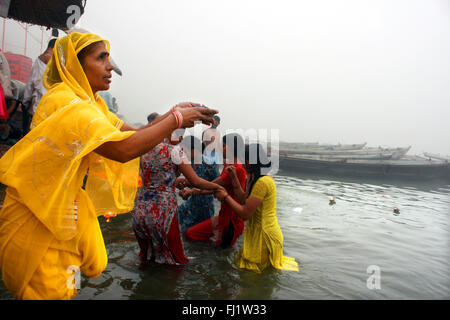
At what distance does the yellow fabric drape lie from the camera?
11.0 feet

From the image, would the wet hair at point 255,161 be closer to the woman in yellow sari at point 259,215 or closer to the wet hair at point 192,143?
the woman in yellow sari at point 259,215

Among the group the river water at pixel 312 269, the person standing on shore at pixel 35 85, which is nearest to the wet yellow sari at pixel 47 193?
the river water at pixel 312 269

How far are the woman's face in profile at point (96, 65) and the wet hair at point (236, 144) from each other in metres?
2.48

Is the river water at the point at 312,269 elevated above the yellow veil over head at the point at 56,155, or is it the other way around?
the yellow veil over head at the point at 56,155

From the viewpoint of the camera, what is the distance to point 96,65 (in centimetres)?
163

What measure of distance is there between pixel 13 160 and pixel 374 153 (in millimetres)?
25445

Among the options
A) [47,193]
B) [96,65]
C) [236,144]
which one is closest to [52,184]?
[47,193]

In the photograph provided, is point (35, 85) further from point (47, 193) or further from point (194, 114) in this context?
point (194, 114)

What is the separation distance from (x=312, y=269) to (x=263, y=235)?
1182mm

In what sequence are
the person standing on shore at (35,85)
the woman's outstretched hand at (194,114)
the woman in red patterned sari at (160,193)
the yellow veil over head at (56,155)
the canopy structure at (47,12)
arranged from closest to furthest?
1. the yellow veil over head at (56,155)
2. the woman's outstretched hand at (194,114)
3. the woman in red patterned sari at (160,193)
4. the person standing on shore at (35,85)
5. the canopy structure at (47,12)

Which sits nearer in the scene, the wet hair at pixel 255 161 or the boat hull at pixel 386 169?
the wet hair at pixel 255 161

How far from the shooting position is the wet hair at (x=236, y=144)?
395 centimetres

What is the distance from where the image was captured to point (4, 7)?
16.7ft
